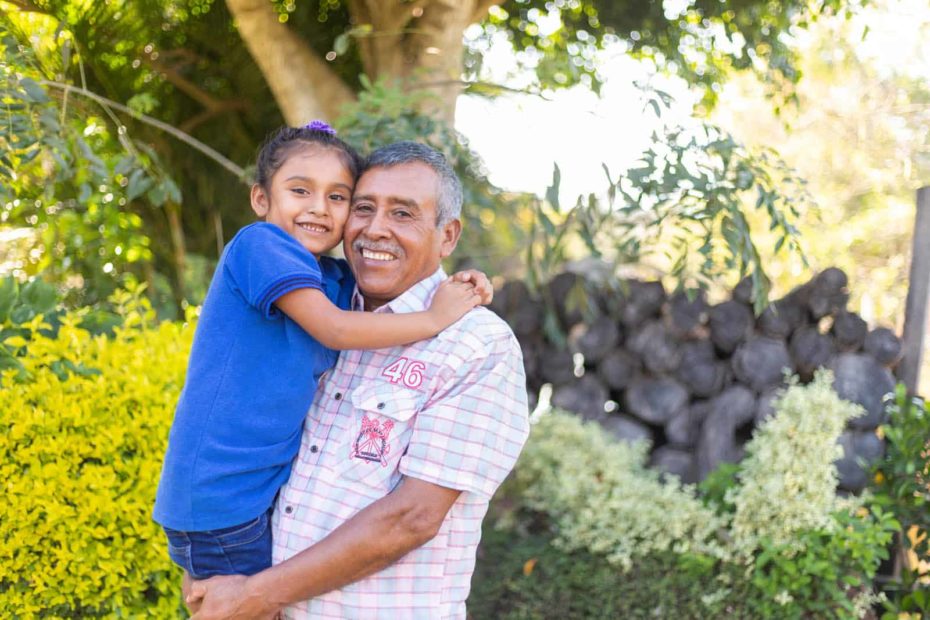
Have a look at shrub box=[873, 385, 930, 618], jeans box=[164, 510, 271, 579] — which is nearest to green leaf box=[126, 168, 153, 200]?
jeans box=[164, 510, 271, 579]

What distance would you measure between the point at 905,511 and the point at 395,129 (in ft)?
8.63

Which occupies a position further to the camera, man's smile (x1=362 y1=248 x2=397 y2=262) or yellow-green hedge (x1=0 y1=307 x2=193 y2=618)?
yellow-green hedge (x1=0 y1=307 x2=193 y2=618)

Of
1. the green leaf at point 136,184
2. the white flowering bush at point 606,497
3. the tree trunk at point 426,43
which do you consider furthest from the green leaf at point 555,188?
the green leaf at point 136,184

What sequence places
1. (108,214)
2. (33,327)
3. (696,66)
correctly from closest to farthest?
(33,327) < (108,214) < (696,66)

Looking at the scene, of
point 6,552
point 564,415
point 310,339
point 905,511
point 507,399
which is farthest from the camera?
point 564,415

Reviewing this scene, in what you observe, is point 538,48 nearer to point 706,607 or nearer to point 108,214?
point 108,214

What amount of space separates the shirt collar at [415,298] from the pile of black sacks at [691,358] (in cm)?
209

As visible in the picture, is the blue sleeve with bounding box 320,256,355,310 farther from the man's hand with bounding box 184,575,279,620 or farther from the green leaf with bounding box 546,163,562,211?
the green leaf with bounding box 546,163,562,211

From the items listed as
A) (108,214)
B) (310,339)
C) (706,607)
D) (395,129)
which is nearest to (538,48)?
(395,129)

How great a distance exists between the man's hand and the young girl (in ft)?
0.10

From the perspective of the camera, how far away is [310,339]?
1.88 metres

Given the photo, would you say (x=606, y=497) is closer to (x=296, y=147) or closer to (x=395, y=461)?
(x=395, y=461)

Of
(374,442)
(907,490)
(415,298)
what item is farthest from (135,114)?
(907,490)

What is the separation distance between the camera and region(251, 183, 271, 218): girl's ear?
6.97ft
